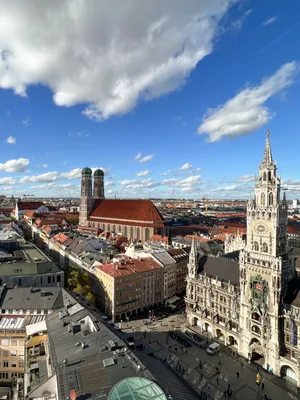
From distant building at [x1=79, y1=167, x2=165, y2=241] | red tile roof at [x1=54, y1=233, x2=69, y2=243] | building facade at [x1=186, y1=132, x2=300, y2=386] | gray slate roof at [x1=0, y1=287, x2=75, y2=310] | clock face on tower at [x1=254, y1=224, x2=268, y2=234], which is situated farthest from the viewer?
distant building at [x1=79, y1=167, x2=165, y2=241]

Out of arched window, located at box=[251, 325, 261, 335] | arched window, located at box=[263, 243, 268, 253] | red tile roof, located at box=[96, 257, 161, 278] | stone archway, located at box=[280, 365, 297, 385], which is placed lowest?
stone archway, located at box=[280, 365, 297, 385]

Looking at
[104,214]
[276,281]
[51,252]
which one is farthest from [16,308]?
[104,214]

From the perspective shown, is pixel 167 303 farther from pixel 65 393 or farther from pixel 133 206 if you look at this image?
pixel 133 206

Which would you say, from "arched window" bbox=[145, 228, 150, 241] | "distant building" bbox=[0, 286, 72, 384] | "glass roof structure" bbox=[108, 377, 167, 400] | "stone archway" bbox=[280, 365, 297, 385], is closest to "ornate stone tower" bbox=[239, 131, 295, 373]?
"stone archway" bbox=[280, 365, 297, 385]

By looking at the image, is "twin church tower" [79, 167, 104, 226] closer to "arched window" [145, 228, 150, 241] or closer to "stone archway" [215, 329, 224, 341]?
"arched window" [145, 228, 150, 241]

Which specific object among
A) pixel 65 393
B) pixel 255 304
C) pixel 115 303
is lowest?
pixel 115 303

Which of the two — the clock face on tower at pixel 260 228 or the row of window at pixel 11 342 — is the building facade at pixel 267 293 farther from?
the row of window at pixel 11 342
